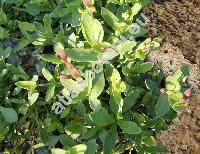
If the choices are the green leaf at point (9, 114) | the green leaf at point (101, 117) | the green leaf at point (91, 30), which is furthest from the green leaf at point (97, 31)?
the green leaf at point (9, 114)

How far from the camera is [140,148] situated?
2.15m

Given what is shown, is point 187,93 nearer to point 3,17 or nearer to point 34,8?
point 34,8

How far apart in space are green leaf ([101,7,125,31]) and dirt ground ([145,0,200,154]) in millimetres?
271

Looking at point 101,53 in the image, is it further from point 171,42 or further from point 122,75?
point 171,42

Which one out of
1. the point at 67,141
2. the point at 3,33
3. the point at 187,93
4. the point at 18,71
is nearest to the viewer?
the point at 187,93

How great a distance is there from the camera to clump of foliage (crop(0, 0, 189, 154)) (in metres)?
2.11

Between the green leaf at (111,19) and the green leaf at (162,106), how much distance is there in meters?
0.46

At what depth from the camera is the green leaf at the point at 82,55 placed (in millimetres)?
2076

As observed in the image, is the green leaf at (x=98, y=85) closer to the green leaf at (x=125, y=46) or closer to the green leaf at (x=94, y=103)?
the green leaf at (x=94, y=103)

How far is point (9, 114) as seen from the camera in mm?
2260

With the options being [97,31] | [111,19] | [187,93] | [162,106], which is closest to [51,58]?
[97,31]

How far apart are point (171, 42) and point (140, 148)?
68cm

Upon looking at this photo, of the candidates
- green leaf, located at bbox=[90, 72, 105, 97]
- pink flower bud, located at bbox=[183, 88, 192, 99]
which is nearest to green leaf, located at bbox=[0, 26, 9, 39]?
green leaf, located at bbox=[90, 72, 105, 97]

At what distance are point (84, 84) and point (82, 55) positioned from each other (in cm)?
15
